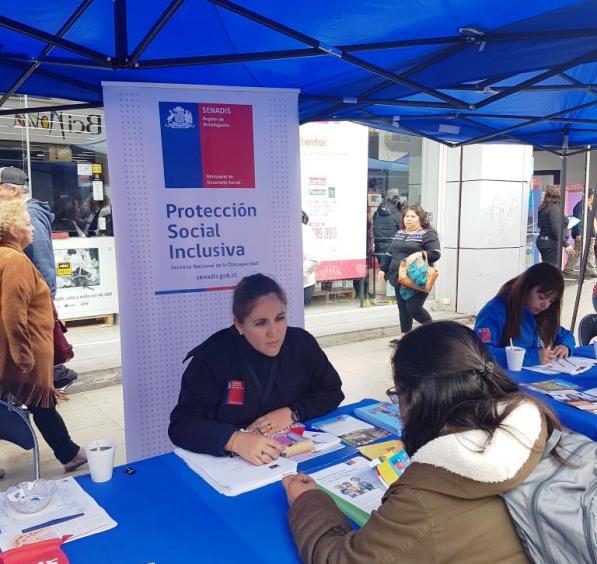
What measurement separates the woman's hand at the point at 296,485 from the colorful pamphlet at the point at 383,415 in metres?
0.57

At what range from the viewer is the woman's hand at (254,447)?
1812 millimetres

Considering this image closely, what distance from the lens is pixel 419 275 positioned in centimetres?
595

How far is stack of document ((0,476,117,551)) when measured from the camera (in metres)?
1.42

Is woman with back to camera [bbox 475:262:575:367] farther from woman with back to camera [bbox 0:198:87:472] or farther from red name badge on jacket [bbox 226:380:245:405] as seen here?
woman with back to camera [bbox 0:198:87:472]

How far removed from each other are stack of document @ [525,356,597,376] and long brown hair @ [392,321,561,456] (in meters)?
1.83

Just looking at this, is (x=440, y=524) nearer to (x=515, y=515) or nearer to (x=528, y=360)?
(x=515, y=515)

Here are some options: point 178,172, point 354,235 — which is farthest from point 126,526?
point 354,235

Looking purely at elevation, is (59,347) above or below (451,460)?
below

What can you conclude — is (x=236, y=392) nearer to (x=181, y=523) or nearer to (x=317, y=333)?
(x=181, y=523)

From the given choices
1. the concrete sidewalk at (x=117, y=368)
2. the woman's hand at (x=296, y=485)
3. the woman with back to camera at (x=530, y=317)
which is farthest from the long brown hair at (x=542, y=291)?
the woman's hand at (x=296, y=485)

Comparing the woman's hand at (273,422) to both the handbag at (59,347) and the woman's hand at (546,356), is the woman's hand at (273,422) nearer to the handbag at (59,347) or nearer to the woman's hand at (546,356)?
the woman's hand at (546,356)

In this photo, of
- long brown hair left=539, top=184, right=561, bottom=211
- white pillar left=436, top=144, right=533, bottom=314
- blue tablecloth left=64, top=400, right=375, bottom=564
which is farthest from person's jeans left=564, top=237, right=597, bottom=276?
blue tablecloth left=64, top=400, right=375, bottom=564

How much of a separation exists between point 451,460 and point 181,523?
2.53ft

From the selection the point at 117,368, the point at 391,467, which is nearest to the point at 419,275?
the point at 117,368
